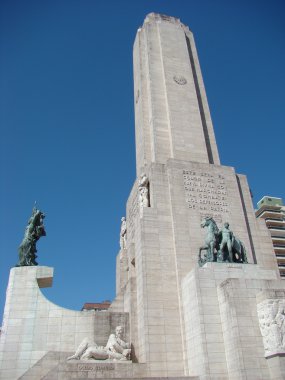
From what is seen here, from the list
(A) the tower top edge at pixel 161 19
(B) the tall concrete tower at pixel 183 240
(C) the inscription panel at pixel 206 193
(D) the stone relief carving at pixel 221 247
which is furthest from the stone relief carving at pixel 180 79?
(D) the stone relief carving at pixel 221 247

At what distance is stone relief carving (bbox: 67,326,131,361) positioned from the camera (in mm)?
16094

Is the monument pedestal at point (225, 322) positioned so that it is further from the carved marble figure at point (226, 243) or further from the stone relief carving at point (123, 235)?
the stone relief carving at point (123, 235)

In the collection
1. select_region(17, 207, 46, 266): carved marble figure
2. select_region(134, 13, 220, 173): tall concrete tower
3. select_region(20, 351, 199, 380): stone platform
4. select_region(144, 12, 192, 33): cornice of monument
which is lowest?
select_region(20, 351, 199, 380): stone platform

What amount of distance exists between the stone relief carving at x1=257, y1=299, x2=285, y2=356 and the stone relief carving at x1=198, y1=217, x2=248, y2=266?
3241 millimetres

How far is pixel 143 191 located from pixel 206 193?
3.61 metres

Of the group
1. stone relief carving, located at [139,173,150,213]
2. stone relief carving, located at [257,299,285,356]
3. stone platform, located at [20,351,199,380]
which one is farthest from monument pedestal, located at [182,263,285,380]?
stone relief carving, located at [139,173,150,213]

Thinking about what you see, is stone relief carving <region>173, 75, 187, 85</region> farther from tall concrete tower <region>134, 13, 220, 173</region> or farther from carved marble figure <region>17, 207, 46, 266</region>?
carved marble figure <region>17, 207, 46, 266</region>

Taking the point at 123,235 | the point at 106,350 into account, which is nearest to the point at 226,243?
the point at 106,350

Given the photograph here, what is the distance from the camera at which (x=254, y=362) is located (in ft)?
46.1

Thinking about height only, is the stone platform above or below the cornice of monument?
below

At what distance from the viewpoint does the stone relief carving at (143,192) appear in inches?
846

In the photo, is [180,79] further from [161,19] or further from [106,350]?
[106,350]

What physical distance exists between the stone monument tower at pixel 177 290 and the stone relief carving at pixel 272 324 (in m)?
0.04

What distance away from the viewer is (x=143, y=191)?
21.8m
